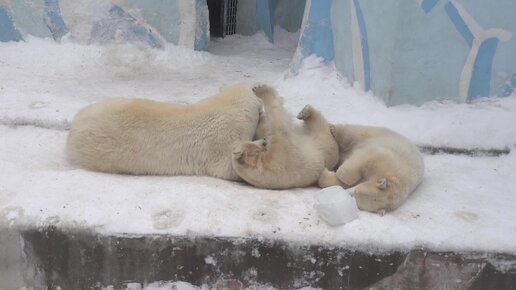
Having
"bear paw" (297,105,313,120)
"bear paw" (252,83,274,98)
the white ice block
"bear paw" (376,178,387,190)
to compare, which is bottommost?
the white ice block

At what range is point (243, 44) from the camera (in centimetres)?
785

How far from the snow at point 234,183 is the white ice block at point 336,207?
0.13ft

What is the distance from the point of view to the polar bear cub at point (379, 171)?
2771 mm

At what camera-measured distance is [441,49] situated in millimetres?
4008

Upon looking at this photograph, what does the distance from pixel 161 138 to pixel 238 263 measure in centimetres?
95

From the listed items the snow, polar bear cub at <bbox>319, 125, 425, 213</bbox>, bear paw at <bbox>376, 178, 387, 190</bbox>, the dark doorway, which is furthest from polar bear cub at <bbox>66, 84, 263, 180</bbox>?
the dark doorway

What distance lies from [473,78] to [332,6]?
1.65m

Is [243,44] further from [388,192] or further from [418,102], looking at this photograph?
[388,192]

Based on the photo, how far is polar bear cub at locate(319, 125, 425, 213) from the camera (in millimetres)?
2771

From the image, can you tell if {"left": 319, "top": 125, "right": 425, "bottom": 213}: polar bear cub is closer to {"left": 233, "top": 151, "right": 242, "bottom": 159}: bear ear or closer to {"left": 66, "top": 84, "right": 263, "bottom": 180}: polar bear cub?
{"left": 233, "top": 151, "right": 242, "bottom": 159}: bear ear

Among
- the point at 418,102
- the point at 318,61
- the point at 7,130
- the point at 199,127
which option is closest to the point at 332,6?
the point at 318,61

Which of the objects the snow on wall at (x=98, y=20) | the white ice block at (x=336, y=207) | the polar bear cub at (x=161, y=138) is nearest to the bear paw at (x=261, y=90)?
the polar bear cub at (x=161, y=138)

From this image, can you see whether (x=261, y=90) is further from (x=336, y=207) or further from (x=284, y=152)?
(x=336, y=207)

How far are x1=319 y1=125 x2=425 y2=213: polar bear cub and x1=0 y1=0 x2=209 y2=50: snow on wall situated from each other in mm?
3557
